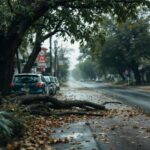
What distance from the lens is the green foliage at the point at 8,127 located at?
9.64 m

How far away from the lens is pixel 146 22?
69812mm

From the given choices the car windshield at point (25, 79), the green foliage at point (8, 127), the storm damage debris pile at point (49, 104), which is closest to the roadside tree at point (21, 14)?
Result: the storm damage debris pile at point (49, 104)

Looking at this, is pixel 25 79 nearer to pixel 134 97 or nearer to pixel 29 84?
pixel 29 84

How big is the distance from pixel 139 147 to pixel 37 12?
1000 centimetres

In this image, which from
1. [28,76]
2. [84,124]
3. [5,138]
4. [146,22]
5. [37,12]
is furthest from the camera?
[146,22]

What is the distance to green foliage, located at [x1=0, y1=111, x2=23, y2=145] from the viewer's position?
964 cm

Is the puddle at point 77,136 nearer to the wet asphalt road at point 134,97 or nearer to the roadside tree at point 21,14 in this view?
the roadside tree at point 21,14

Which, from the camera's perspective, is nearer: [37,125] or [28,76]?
[37,125]

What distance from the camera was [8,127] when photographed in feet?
33.0

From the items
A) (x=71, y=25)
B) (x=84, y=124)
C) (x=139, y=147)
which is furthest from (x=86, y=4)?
(x=139, y=147)

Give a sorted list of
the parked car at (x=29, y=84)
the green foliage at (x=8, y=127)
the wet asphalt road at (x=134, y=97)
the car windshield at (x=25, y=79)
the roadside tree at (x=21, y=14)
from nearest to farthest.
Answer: the green foliage at (x=8, y=127)
the roadside tree at (x=21, y=14)
the wet asphalt road at (x=134, y=97)
the parked car at (x=29, y=84)
the car windshield at (x=25, y=79)

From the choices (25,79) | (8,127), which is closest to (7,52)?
(25,79)

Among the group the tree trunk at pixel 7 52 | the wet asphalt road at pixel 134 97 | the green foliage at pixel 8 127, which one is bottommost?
the wet asphalt road at pixel 134 97

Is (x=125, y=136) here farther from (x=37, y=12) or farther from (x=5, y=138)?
(x=37, y=12)
